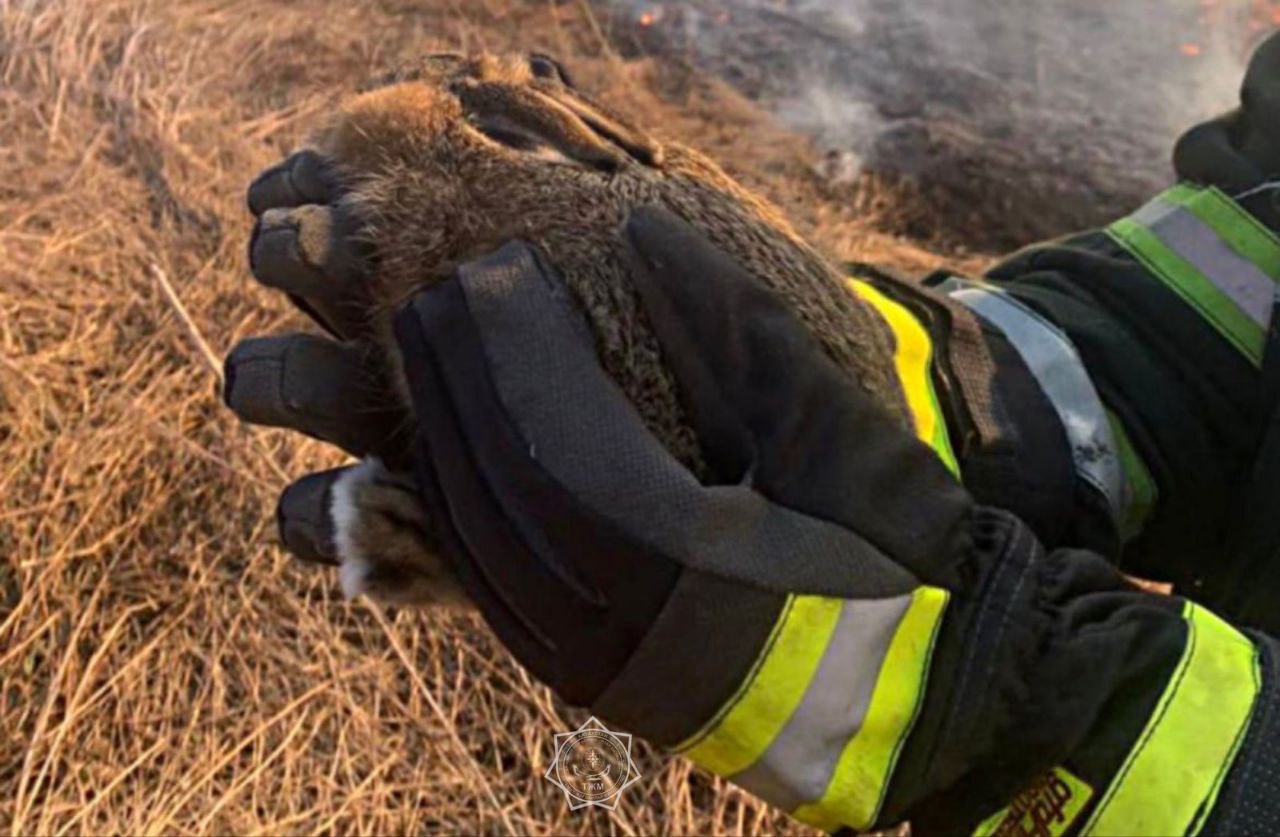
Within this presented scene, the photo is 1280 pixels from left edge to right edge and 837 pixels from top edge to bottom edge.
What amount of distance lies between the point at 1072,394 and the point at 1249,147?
52 cm

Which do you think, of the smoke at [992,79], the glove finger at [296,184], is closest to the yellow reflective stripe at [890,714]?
the glove finger at [296,184]

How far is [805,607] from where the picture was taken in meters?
1.21

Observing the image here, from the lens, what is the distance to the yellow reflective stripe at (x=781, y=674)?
1209 mm

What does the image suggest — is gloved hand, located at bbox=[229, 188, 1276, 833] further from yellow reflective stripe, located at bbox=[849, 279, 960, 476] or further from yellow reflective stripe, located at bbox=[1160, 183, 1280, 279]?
yellow reflective stripe, located at bbox=[1160, 183, 1280, 279]

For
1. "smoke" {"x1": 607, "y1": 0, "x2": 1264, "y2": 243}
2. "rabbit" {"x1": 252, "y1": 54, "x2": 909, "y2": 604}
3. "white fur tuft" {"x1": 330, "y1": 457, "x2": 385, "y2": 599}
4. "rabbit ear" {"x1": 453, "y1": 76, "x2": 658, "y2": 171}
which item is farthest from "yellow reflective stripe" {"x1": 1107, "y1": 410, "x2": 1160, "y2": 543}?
"smoke" {"x1": 607, "y1": 0, "x2": 1264, "y2": 243}

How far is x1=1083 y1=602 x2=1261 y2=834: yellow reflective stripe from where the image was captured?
1176mm

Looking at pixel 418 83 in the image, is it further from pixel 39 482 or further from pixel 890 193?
pixel 890 193

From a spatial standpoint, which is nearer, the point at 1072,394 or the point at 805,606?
the point at 805,606

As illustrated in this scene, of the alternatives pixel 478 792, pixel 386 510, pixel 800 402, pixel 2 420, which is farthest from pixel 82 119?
pixel 800 402

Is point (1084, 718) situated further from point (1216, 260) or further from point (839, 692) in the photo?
point (1216, 260)

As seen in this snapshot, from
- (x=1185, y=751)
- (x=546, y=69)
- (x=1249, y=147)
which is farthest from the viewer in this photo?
(x=1249, y=147)

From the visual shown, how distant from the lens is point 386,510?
142 centimetres

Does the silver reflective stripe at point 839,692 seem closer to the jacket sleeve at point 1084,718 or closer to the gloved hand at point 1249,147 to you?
the jacket sleeve at point 1084,718

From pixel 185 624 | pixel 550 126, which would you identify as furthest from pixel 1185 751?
pixel 185 624
